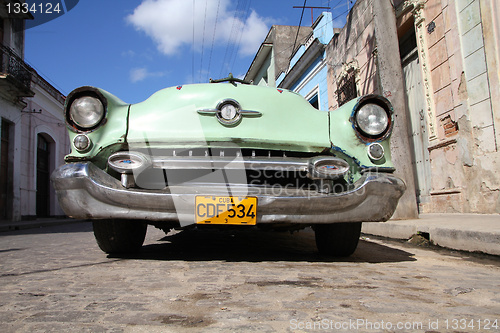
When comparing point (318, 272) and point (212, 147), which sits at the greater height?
point (212, 147)

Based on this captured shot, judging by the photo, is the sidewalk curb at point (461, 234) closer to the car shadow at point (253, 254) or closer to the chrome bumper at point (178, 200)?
the car shadow at point (253, 254)

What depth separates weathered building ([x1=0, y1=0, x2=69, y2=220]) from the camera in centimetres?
1340

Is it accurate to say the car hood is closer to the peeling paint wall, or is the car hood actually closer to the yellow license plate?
the yellow license plate

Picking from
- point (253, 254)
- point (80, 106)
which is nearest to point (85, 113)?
point (80, 106)

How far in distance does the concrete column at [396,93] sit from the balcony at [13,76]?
11.5m

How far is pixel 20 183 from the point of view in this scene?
14.3 meters

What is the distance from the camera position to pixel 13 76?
Result: 12891 mm

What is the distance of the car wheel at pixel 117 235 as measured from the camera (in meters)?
2.80

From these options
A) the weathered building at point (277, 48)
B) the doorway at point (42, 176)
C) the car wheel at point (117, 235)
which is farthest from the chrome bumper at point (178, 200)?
the weathered building at point (277, 48)

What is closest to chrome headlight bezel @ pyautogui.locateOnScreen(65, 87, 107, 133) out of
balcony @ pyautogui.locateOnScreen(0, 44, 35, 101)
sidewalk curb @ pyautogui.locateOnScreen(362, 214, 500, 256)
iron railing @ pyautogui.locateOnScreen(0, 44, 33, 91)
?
sidewalk curb @ pyautogui.locateOnScreen(362, 214, 500, 256)

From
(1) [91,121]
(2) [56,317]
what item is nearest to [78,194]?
(1) [91,121]

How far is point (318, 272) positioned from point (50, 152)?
58.2 feet

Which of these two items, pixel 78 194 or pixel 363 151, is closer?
pixel 78 194

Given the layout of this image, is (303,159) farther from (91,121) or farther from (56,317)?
(56,317)
